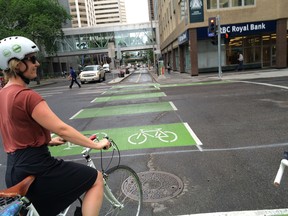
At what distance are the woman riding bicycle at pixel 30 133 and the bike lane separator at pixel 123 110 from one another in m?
8.49

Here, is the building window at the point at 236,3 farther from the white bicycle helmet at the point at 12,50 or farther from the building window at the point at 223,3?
the white bicycle helmet at the point at 12,50

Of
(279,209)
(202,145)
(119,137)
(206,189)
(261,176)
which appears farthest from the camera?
(119,137)

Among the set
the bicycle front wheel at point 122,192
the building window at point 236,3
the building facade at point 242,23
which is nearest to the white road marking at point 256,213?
the bicycle front wheel at point 122,192

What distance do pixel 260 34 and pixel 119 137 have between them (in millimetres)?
24105

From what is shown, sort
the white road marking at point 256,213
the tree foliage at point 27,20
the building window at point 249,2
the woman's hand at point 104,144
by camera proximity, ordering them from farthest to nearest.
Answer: the tree foliage at point 27,20 → the building window at point 249,2 → the white road marking at point 256,213 → the woman's hand at point 104,144

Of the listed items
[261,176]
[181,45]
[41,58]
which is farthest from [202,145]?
[41,58]

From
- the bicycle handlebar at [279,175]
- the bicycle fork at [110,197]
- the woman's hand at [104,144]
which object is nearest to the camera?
the bicycle handlebar at [279,175]

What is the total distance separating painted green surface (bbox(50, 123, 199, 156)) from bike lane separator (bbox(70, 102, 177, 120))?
2.61 metres

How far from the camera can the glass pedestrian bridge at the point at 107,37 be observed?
63.8 metres

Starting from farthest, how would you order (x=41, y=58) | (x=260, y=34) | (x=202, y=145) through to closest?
(x=41, y=58) < (x=260, y=34) < (x=202, y=145)

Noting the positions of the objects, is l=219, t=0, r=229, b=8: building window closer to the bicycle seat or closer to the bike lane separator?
the bike lane separator

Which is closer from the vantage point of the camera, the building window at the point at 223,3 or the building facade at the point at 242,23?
the building facade at the point at 242,23

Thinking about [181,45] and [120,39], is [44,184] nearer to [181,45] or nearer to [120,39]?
[181,45]

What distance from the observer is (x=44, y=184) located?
2.22 m
